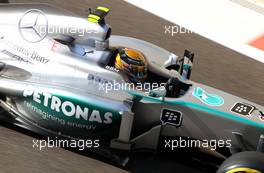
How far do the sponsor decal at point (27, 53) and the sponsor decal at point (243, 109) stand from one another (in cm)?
236

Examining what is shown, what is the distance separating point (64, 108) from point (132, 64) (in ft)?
3.19

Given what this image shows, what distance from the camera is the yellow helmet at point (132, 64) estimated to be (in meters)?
6.12

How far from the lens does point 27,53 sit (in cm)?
632

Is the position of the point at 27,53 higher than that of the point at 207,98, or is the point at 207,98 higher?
the point at 27,53

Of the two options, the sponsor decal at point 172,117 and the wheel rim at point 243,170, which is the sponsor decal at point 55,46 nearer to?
the sponsor decal at point 172,117

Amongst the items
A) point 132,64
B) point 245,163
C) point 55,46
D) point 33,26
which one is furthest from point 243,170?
point 33,26

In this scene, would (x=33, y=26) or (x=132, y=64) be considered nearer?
(x=132, y=64)

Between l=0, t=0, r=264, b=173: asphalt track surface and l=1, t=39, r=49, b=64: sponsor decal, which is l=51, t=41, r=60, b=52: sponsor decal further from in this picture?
l=0, t=0, r=264, b=173: asphalt track surface

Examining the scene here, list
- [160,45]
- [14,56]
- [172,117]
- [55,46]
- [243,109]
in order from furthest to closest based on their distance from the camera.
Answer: [160,45]
[14,56]
[55,46]
[243,109]
[172,117]

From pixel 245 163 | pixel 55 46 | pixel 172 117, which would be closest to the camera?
pixel 245 163

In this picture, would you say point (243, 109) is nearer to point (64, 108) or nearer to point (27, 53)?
point (64, 108)

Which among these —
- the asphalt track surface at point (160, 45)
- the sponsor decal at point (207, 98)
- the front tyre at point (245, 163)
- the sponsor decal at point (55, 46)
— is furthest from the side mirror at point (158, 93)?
the sponsor decal at point (55, 46)

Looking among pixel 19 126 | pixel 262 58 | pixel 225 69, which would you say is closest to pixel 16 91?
pixel 19 126

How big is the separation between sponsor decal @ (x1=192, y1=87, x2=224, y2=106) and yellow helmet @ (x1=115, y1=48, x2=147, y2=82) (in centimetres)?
69
